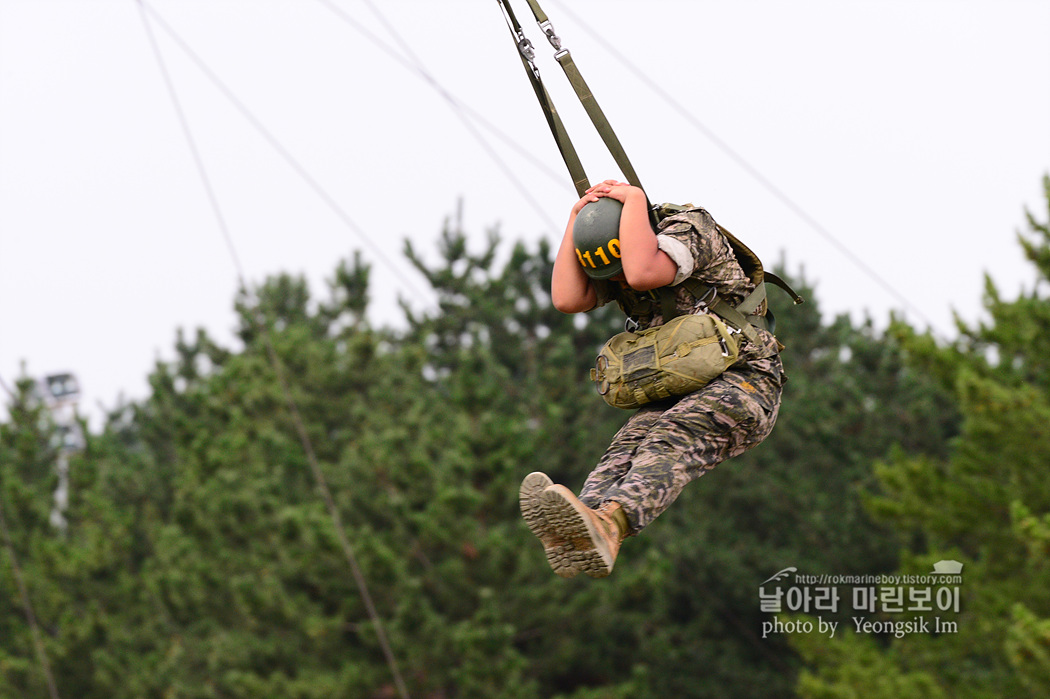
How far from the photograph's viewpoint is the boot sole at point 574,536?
3.74m

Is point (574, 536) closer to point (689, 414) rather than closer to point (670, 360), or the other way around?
point (689, 414)

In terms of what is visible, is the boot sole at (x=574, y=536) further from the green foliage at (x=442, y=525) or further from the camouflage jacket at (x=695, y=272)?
the green foliage at (x=442, y=525)

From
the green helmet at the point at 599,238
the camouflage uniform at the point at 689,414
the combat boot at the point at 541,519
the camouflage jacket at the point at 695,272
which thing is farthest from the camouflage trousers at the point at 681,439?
the green helmet at the point at 599,238

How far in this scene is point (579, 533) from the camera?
3.79 m

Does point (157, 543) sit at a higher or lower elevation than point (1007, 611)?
higher

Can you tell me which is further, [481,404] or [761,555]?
[761,555]

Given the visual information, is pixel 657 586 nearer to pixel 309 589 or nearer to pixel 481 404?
pixel 481 404

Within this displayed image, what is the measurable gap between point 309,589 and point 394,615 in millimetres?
2991

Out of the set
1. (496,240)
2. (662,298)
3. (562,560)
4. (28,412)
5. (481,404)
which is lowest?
(562,560)

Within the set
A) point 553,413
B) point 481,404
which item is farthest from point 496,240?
point 481,404

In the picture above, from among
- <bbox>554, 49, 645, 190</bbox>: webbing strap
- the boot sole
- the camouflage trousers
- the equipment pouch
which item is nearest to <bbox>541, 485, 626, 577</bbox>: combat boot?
the boot sole

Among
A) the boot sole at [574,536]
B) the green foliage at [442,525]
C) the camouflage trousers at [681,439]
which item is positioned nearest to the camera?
the boot sole at [574,536]

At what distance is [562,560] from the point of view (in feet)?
12.8

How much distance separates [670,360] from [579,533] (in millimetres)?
869
